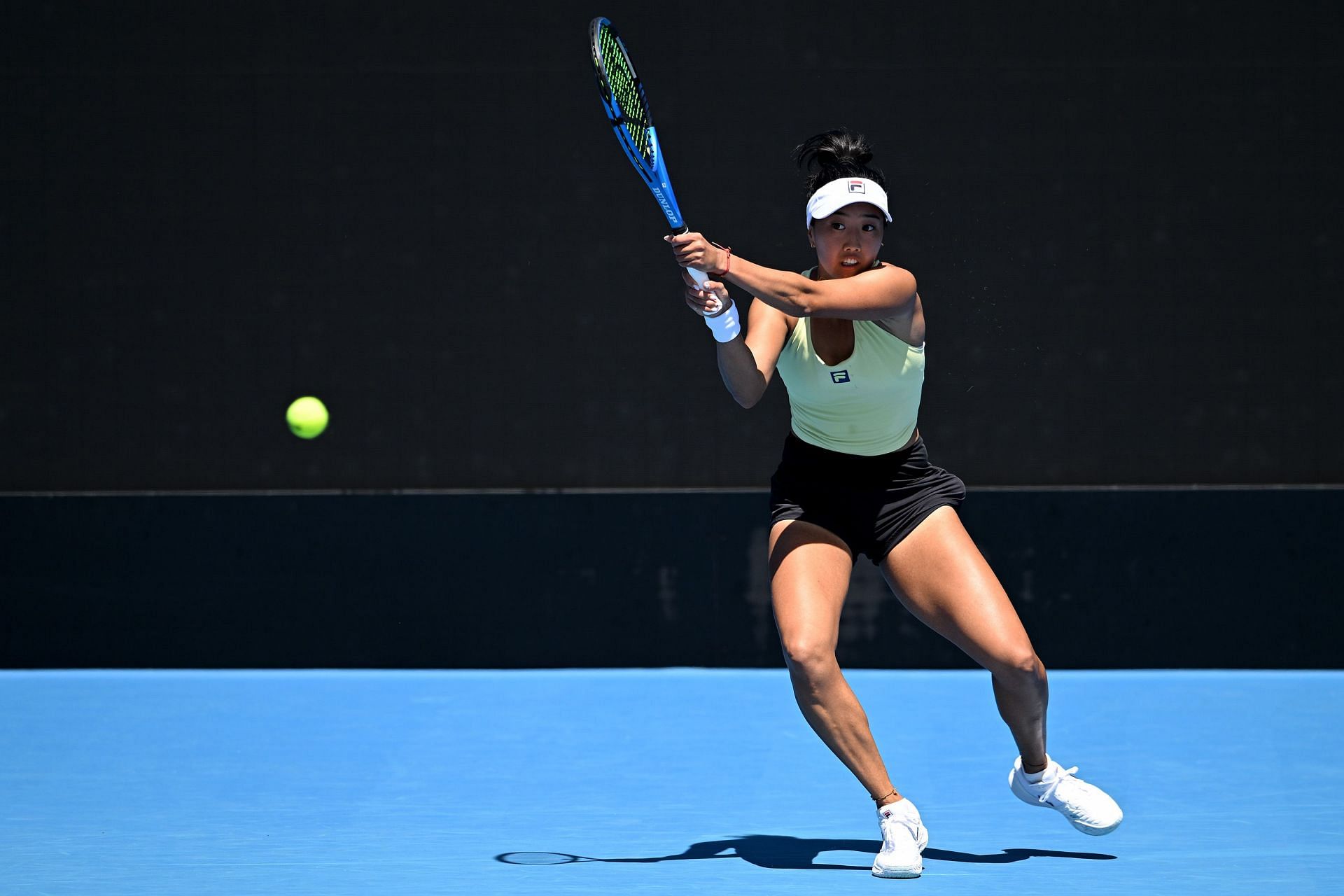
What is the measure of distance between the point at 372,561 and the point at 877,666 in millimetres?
1810

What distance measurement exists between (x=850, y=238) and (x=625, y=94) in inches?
21.4

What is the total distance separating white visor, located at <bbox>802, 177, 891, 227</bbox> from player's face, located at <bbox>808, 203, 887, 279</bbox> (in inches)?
0.9

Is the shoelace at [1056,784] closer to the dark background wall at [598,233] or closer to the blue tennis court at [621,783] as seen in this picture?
the blue tennis court at [621,783]

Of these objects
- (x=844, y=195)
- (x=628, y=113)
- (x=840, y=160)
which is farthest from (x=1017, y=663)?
(x=628, y=113)

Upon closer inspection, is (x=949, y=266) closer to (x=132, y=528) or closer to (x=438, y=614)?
(x=438, y=614)

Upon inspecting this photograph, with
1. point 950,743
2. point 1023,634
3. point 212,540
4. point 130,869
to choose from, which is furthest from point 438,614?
point 1023,634

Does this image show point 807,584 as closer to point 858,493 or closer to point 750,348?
point 858,493

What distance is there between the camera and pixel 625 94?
3.46 metres

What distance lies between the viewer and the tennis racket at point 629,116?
128 inches

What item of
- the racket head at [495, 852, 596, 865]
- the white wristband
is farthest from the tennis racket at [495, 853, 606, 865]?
the white wristband

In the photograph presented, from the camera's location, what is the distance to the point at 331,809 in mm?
3846

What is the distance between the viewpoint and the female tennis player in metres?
3.21

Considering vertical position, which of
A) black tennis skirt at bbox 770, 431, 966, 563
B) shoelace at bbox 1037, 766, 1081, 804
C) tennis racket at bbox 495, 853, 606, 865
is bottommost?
tennis racket at bbox 495, 853, 606, 865

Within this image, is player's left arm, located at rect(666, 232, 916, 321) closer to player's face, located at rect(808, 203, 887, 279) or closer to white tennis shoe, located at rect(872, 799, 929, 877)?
player's face, located at rect(808, 203, 887, 279)
